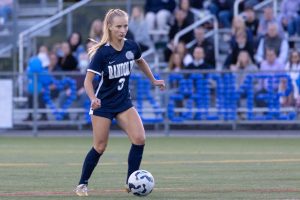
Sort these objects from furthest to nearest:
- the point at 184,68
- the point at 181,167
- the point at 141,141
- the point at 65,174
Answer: the point at 184,68
the point at 181,167
the point at 65,174
the point at 141,141

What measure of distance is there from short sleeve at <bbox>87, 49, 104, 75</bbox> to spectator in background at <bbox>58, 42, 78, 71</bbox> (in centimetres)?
1542

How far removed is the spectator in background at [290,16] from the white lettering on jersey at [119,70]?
1531cm

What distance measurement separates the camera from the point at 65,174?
1537 cm

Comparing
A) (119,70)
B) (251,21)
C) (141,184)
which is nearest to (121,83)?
(119,70)

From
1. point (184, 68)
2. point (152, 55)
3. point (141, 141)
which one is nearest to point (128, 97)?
point (141, 141)

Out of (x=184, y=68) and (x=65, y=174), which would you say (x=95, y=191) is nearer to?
(x=65, y=174)

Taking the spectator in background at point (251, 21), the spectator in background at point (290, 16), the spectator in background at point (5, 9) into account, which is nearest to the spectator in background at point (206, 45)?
the spectator in background at point (251, 21)

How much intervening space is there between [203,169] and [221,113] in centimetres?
924

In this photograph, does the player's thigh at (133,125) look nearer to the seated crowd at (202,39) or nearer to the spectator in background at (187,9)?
the seated crowd at (202,39)

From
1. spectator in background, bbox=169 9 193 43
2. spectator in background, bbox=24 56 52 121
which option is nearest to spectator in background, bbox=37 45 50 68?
spectator in background, bbox=24 56 52 121

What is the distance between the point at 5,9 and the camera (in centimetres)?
3003

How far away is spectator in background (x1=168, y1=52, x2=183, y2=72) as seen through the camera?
27.0 m

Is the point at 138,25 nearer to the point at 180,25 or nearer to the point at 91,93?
the point at 180,25

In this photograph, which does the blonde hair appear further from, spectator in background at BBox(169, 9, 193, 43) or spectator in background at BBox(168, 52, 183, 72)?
spectator in background at BBox(169, 9, 193, 43)
